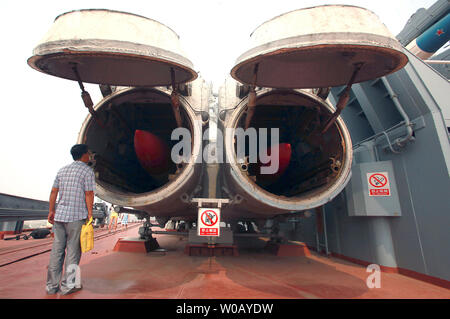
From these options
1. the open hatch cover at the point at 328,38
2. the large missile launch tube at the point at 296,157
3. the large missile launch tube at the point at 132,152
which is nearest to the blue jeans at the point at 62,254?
the large missile launch tube at the point at 132,152

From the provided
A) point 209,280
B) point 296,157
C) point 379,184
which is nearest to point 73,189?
point 209,280

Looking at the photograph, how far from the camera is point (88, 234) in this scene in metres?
2.14

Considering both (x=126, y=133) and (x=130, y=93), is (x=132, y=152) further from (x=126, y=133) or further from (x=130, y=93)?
(x=130, y=93)

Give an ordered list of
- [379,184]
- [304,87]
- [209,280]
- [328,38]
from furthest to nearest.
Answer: [379,184] → [304,87] → [209,280] → [328,38]

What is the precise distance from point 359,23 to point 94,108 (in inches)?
116

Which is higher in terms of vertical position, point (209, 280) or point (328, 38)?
point (328, 38)

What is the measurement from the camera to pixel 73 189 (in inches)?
87.6

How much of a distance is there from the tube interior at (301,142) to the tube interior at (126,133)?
1.35 metres

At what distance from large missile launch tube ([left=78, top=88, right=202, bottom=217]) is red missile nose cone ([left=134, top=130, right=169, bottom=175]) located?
3.5 inches

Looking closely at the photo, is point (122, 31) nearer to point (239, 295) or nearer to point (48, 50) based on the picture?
point (48, 50)

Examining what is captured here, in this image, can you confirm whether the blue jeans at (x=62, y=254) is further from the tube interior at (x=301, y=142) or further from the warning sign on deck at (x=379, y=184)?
the warning sign on deck at (x=379, y=184)

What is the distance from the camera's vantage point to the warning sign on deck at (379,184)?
3.48 metres

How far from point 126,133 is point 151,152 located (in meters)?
0.78

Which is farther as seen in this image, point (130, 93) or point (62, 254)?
point (130, 93)
